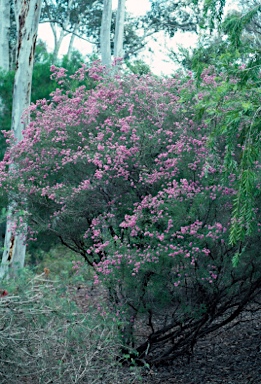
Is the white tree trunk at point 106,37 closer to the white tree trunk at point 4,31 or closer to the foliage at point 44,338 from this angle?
the white tree trunk at point 4,31

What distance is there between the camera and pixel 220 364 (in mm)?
7219

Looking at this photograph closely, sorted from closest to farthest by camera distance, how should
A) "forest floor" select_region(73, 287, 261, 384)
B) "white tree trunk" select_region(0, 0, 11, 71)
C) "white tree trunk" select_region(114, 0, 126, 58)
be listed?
"forest floor" select_region(73, 287, 261, 384), "white tree trunk" select_region(0, 0, 11, 71), "white tree trunk" select_region(114, 0, 126, 58)

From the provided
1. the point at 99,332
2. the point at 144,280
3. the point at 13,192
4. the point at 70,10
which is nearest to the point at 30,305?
the point at 99,332

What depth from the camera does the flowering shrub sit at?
587 centimetres

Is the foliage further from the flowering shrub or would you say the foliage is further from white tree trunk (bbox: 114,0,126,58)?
white tree trunk (bbox: 114,0,126,58)

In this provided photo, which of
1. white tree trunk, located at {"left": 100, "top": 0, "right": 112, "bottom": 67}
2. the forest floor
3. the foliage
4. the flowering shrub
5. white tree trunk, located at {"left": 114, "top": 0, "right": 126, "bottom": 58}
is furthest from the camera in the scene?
white tree trunk, located at {"left": 114, "top": 0, "right": 126, "bottom": 58}

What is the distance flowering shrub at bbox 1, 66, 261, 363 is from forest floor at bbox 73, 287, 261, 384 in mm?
248

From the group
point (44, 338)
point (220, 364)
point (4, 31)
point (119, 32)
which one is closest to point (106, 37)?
point (119, 32)

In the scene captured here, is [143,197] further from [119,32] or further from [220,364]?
[119,32]

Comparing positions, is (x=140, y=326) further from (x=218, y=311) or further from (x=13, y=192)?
(x=13, y=192)

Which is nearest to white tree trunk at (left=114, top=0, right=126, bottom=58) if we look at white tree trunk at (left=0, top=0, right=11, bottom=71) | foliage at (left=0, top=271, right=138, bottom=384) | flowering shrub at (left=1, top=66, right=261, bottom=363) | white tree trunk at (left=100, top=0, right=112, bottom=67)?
white tree trunk at (left=100, top=0, right=112, bottom=67)

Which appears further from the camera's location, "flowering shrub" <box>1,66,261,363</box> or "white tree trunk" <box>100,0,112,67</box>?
"white tree trunk" <box>100,0,112,67</box>

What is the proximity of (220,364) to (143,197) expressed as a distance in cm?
228

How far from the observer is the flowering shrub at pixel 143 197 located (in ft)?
19.3
